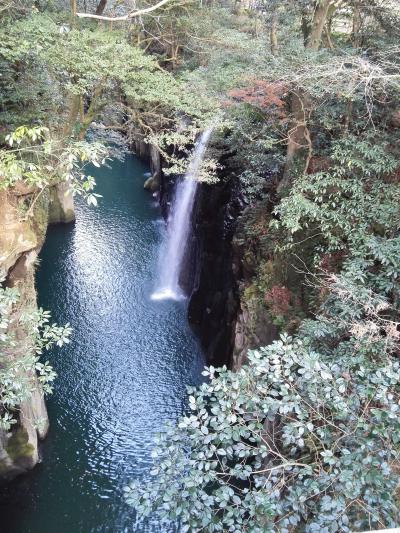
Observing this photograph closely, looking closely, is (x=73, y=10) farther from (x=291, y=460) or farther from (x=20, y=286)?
(x=291, y=460)

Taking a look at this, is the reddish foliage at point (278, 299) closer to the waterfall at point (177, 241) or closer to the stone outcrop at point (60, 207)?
the waterfall at point (177, 241)

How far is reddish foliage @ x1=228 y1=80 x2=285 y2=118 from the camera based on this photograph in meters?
9.72

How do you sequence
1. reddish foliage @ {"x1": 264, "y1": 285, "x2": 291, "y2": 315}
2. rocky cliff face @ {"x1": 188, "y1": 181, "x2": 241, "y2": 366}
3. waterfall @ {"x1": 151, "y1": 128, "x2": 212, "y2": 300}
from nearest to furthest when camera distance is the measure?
1. reddish foliage @ {"x1": 264, "y1": 285, "x2": 291, "y2": 315}
2. rocky cliff face @ {"x1": 188, "y1": 181, "x2": 241, "y2": 366}
3. waterfall @ {"x1": 151, "y1": 128, "x2": 212, "y2": 300}

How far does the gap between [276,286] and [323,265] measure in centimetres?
181

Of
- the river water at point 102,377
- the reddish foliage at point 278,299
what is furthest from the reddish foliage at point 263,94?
the river water at point 102,377

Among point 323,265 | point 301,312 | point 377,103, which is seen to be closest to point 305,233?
point 323,265

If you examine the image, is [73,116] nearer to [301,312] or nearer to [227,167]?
[227,167]

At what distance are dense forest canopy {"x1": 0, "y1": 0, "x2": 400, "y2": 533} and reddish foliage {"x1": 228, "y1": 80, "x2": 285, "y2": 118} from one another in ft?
0.20

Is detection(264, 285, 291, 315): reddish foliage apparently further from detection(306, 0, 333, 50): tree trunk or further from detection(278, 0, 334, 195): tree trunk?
detection(306, 0, 333, 50): tree trunk

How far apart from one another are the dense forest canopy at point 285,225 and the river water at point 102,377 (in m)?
3.05

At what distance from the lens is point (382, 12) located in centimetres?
1025

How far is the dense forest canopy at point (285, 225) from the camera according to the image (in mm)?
4770

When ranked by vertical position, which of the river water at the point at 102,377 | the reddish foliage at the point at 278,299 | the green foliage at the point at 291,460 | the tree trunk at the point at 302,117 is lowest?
the river water at the point at 102,377

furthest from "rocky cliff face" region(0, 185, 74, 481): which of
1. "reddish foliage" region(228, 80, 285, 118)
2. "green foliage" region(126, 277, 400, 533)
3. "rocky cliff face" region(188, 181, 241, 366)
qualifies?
"rocky cliff face" region(188, 181, 241, 366)
